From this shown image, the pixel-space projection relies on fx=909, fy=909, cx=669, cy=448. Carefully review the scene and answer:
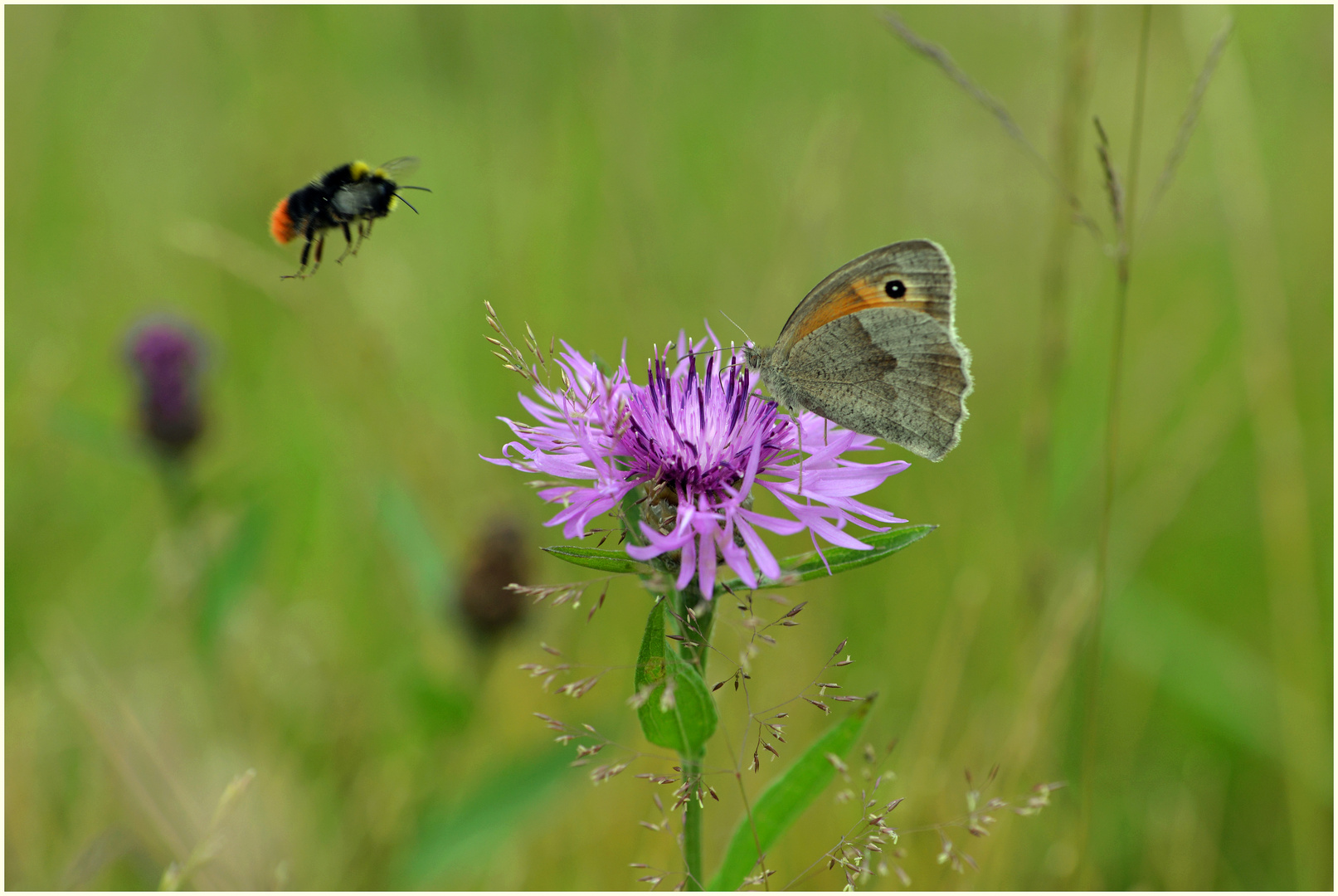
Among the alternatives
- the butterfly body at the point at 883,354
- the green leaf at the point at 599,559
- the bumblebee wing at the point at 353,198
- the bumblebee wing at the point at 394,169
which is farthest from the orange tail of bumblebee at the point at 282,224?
the green leaf at the point at 599,559

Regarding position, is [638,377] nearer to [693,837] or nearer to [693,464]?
[693,464]

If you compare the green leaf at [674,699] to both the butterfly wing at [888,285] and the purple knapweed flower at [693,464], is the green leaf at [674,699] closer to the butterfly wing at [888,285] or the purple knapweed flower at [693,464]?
the purple knapweed flower at [693,464]

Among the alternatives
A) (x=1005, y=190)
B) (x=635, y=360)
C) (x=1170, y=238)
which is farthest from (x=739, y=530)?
(x=1170, y=238)

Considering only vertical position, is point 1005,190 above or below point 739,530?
above

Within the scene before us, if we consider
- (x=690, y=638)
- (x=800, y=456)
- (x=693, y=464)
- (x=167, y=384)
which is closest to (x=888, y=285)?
(x=800, y=456)

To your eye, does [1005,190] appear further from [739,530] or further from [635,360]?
[739,530]

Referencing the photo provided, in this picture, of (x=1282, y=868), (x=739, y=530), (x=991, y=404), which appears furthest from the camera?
(x=991, y=404)

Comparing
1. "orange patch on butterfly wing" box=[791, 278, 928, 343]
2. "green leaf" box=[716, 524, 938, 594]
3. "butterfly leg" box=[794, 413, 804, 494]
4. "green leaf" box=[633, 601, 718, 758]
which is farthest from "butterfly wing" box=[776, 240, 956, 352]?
"green leaf" box=[633, 601, 718, 758]
